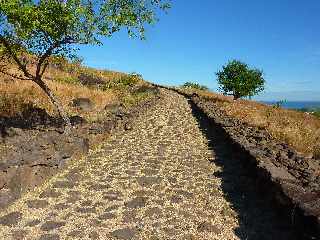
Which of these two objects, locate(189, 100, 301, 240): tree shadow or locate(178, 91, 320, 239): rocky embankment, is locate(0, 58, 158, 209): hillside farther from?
locate(178, 91, 320, 239): rocky embankment

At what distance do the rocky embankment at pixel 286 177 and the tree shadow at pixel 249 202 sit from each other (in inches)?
6.5

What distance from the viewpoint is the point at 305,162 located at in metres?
12.8

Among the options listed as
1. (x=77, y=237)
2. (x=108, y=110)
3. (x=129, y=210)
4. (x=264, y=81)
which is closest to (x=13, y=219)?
(x=77, y=237)

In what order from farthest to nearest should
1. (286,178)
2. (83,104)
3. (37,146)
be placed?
(83,104) → (37,146) → (286,178)

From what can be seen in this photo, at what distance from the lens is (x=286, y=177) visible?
9.77 meters

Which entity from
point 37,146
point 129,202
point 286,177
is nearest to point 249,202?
point 286,177

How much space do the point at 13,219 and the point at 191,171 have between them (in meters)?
5.74

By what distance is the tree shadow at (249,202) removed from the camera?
841 cm

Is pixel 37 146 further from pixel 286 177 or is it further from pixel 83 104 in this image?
pixel 83 104

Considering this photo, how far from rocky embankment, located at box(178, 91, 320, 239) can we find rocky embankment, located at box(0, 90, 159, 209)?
5466mm

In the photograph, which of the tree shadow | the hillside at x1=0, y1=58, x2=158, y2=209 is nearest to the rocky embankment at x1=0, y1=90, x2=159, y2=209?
the hillside at x1=0, y1=58, x2=158, y2=209

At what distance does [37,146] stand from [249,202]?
251 inches

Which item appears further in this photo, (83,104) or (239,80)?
(239,80)

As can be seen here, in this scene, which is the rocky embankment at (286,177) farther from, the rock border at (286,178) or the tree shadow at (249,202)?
the tree shadow at (249,202)
